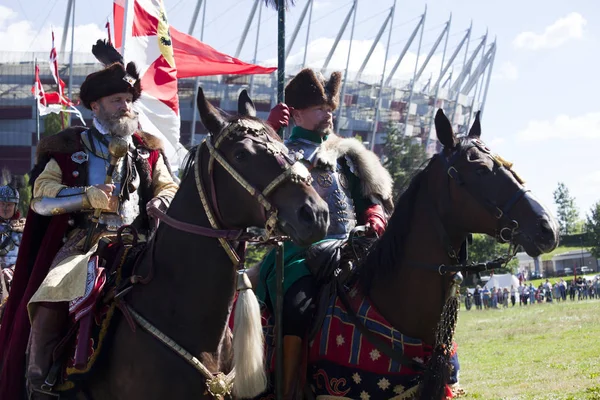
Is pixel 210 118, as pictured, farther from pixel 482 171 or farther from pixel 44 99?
pixel 44 99

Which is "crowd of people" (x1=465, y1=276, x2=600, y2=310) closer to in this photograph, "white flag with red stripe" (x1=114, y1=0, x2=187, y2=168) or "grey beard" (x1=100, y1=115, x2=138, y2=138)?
"white flag with red stripe" (x1=114, y1=0, x2=187, y2=168)

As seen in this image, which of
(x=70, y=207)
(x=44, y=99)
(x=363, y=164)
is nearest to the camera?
(x=70, y=207)

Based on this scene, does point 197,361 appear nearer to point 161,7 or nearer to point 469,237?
point 469,237

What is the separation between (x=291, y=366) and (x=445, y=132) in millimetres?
2410

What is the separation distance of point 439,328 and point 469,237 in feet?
2.91

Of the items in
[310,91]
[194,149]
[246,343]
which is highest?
[310,91]

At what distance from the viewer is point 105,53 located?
727cm

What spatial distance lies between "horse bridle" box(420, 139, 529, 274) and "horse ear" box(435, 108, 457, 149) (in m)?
0.09

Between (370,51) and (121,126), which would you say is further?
(370,51)

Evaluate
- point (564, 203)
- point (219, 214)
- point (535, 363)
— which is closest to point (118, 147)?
point (219, 214)

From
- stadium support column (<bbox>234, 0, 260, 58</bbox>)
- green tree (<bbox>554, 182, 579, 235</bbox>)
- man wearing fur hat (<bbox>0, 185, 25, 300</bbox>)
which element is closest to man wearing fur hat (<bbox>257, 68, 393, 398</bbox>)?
man wearing fur hat (<bbox>0, 185, 25, 300</bbox>)

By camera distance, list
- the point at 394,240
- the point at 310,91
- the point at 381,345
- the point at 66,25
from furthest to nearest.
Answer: the point at 66,25, the point at 310,91, the point at 394,240, the point at 381,345

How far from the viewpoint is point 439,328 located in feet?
21.4

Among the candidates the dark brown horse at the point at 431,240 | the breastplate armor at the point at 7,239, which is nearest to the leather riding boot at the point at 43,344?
the dark brown horse at the point at 431,240
